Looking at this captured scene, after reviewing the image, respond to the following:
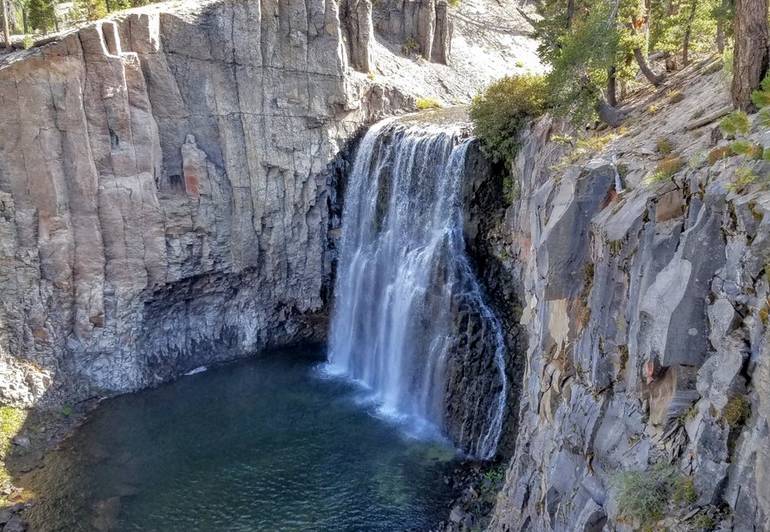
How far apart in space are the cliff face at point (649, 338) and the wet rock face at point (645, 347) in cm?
2

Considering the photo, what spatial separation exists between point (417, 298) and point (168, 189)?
13.1 meters

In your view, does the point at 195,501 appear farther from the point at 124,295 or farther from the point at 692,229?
the point at 692,229

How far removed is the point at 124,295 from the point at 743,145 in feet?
87.1

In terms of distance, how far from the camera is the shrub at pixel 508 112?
846 inches

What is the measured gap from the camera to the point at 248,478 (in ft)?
71.7

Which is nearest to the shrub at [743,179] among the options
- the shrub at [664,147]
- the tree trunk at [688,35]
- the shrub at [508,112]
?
the shrub at [664,147]

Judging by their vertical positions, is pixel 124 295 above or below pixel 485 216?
below

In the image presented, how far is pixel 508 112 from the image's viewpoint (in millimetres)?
21812

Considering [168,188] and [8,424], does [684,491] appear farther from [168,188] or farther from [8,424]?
[168,188]

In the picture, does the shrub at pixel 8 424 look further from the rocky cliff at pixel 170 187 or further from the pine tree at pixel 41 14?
the pine tree at pixel 41 14

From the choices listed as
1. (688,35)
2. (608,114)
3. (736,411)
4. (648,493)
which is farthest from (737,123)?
(688,35)

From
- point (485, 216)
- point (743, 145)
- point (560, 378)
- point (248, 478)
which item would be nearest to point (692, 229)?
point (743, 145)

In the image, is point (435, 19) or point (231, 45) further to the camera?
point (435, 19)

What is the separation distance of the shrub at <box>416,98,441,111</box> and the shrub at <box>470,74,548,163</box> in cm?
1318
